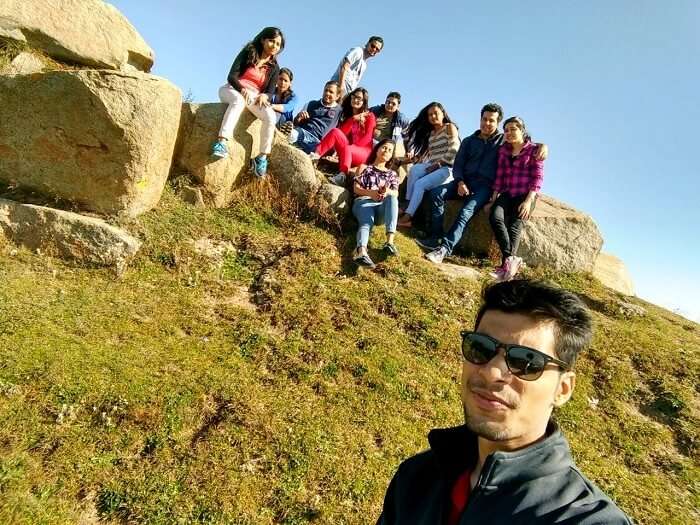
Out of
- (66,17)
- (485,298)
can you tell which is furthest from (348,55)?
(485,298)

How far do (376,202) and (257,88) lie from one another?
316 centimetres

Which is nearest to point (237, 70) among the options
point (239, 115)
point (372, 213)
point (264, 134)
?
point (239, 115)

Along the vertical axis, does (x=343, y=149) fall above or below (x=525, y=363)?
above

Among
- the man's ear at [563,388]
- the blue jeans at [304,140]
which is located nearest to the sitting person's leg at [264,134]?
the blue jeans at [304,140]

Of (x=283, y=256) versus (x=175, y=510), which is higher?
(x=283, y=256)

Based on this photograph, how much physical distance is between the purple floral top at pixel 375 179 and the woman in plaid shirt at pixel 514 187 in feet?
6.83

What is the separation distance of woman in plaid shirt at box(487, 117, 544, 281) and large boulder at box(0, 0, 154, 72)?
8.59 meters

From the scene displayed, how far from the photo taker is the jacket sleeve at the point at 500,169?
9414 millimetres

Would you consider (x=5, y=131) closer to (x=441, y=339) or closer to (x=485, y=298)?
(x=441, y=339)

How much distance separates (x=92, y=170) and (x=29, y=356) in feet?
11.2

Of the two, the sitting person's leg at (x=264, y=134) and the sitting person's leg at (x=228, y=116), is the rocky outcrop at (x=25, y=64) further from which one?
the sitting person's leg at (x=264, y=134)

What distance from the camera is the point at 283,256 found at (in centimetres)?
780

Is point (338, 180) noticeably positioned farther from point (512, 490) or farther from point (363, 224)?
point (512, 490)

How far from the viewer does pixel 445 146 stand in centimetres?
1032
